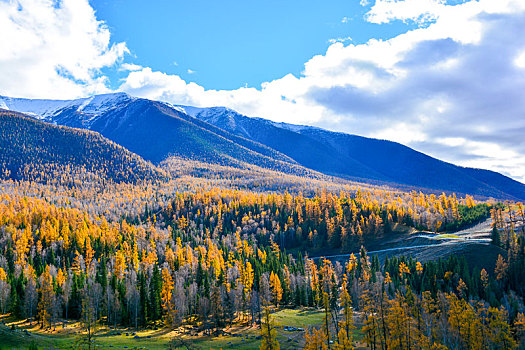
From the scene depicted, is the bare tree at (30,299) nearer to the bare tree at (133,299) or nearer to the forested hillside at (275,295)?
the forested hillside at (275,295)

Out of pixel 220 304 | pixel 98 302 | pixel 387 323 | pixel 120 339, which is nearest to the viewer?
pixel 387 323

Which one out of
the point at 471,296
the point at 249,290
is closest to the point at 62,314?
the point at 249,290

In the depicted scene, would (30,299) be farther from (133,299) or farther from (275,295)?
(275,295)

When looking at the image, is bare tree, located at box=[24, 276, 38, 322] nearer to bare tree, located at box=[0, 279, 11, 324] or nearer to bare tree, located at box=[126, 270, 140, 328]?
bare tree, located at box=[0, 279, 11, 324]

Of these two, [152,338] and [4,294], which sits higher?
[4,294]

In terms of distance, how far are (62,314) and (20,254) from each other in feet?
220

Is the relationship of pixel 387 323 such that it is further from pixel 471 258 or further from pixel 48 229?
pixel 48 229

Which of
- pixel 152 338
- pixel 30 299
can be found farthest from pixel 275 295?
pixel 30 299

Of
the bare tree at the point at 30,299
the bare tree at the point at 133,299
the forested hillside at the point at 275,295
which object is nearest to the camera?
the forested hillside at the point at 275,295

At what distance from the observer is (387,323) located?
68.8 meters

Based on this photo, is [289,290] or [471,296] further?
[289,290]

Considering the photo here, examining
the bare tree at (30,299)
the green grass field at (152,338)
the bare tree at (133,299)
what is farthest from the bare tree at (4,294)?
the bare tree at (133,299)

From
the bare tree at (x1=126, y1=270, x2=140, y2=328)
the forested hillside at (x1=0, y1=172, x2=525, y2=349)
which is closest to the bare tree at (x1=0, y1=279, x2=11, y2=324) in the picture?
the forested hillside at (x1=0, y1=172, x2=525, y2=349)

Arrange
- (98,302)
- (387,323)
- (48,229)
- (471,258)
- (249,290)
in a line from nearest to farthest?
(387,323), (98,302), (249,290), (471,258), (48,229)
